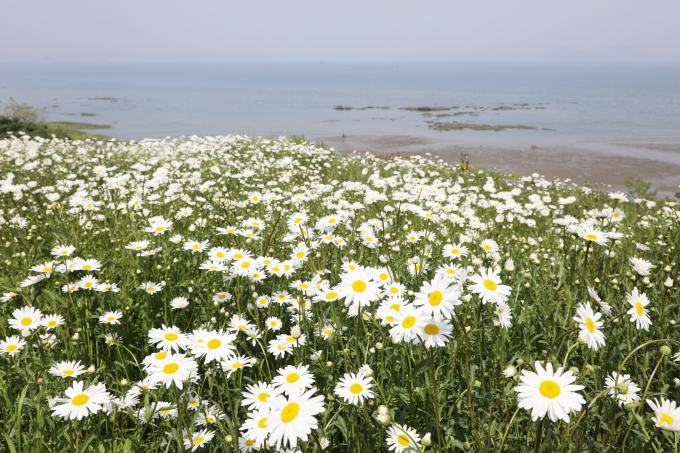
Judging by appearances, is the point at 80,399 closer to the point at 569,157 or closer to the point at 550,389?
the point at 550,389

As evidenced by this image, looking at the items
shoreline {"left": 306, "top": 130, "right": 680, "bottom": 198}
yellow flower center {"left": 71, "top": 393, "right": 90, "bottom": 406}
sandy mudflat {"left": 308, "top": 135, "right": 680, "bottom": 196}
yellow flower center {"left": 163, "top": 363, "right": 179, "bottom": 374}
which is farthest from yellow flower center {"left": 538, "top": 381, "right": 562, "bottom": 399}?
sandy mudflat {"left": 308, "top": 135, "right": 680, "bottom": 196}

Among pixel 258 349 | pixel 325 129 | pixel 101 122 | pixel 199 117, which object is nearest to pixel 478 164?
pixel 325 129

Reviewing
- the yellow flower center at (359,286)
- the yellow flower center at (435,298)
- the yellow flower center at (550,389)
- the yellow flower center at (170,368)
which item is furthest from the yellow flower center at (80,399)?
the yellow flower center at (550,389)

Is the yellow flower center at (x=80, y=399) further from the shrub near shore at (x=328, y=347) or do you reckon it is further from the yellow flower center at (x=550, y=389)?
the yellow flower center at (x=550, y=389)

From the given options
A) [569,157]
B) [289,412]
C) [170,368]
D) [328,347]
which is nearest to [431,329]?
[289,412]

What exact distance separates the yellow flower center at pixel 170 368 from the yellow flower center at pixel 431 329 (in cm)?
92

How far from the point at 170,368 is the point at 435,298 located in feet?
3.27

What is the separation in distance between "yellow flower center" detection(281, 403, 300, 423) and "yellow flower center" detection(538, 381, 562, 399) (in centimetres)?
72

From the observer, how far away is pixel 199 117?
35688mm

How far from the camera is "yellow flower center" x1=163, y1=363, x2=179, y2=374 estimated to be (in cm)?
138

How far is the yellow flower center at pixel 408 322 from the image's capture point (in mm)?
1414

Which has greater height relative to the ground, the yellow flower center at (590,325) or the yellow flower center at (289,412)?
the yellow flower center at (590,325)

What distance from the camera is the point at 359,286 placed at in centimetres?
164

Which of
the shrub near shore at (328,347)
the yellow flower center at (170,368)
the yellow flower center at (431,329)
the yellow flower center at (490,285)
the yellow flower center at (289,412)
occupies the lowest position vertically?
the shrub near shore at (328,347)
